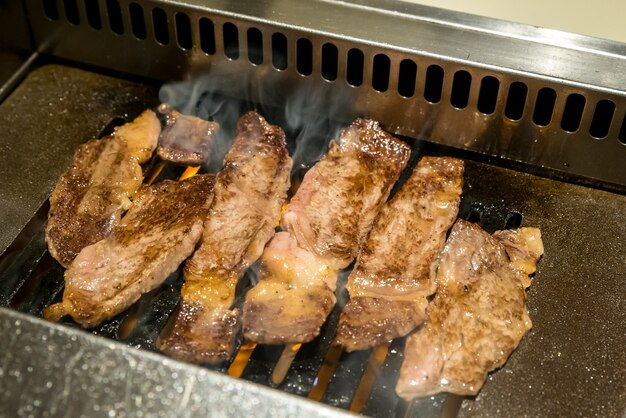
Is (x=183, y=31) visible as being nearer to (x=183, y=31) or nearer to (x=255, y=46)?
(x=183, y=31)

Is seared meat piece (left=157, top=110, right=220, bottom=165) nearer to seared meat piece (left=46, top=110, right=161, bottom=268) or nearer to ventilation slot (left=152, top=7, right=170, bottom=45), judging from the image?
seared meat piece (left=46, top=110, right=161, bottom=268)

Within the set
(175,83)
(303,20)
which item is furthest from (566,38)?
(175,83)

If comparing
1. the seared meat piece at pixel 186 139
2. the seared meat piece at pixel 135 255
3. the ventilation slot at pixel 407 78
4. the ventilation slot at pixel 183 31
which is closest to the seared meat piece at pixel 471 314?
the ventilation slot at pixel 407 78

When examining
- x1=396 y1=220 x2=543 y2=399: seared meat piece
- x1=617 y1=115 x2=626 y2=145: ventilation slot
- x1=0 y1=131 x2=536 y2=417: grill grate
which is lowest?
x1=0 y1=131 x2=536 y2=417: grill grate

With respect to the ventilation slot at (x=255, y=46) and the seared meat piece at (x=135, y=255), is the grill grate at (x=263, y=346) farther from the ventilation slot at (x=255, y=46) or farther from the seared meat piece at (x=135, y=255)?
the ventilation slot at (x=255, y=46)

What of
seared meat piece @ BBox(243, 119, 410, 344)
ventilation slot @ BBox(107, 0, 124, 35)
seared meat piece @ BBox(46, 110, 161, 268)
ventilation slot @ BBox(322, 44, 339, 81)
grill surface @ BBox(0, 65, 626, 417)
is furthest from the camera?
ventilation slot @ BBox(107, 0, 124, 35)

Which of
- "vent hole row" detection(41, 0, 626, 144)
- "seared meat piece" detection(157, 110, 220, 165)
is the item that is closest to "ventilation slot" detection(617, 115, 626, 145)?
"vent hole row" detection(41, 0, 626, 144)
